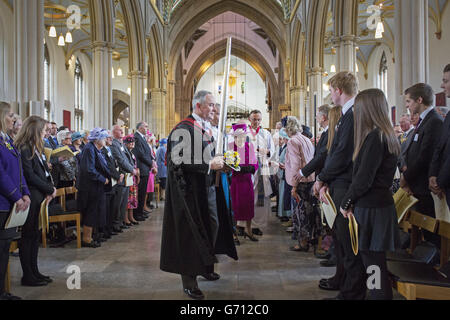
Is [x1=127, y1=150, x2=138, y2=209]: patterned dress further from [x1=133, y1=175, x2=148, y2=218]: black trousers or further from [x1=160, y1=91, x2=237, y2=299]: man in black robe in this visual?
[x1=160, y1=91, x2=237, y2=299]: man in black robe

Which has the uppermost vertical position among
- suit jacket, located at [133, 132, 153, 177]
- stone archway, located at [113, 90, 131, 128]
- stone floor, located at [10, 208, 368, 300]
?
stone archway, located at [113, 90, 131, 128]

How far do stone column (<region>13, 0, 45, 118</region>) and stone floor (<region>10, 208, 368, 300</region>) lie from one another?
301 centimetres

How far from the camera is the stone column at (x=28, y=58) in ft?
23.0

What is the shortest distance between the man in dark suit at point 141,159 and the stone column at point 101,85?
4.39 metres

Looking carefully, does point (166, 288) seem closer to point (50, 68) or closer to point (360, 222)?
point (360, 222)

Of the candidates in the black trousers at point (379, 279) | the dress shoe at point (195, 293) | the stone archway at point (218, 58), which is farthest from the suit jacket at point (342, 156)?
the stone archway at point (218, 58)

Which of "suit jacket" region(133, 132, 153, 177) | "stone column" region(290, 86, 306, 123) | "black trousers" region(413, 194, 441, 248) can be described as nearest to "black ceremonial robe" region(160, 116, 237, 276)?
"black trousers" region(413, 194, 441, 248)

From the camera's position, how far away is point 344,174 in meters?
2.99

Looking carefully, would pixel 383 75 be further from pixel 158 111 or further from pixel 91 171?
pixel 91 171

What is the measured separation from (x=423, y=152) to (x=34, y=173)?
11.8 ft

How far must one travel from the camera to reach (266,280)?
150 inches

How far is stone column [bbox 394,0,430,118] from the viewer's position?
6.53 metres

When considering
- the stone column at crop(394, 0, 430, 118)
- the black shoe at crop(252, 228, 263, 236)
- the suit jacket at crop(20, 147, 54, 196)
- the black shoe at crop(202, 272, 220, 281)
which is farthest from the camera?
the stone column at crop(394, 0, 430, 118)
